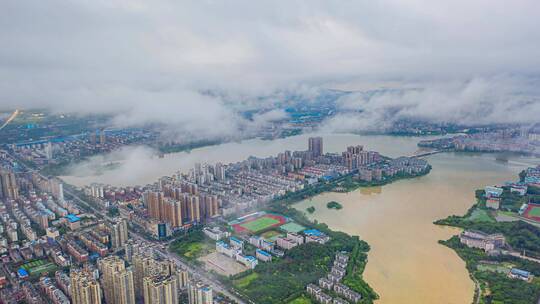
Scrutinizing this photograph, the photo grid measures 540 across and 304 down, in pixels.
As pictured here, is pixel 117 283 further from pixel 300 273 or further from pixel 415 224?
pixel 415 224

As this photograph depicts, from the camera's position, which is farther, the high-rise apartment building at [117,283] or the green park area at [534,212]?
the green park area at [534,212]

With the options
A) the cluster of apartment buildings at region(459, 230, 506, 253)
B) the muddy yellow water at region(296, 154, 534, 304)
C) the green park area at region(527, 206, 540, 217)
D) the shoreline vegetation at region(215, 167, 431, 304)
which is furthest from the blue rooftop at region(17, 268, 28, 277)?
the green park area at region(527, 206, 540, 217)

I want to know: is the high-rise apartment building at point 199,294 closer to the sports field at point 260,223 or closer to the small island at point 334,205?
the sports field at point 260,223

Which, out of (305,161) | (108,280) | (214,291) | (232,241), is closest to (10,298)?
(108,280)

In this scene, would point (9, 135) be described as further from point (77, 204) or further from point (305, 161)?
point (305, 161)

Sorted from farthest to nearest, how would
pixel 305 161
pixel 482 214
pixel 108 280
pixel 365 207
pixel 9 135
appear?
1. pixel 305 161
2. pixel 9 135
3. pixel 365 207
4. pixel 482 214
5. pixel 108 280

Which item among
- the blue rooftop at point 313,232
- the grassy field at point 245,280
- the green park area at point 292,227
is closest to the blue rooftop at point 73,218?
the grassy field at point 245,280

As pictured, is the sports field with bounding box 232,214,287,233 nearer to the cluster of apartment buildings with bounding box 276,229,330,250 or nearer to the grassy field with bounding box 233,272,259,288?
the cluster of apartment buildings with bounding box 276,229,330,250

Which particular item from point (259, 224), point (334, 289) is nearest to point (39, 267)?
point (259, 224)
